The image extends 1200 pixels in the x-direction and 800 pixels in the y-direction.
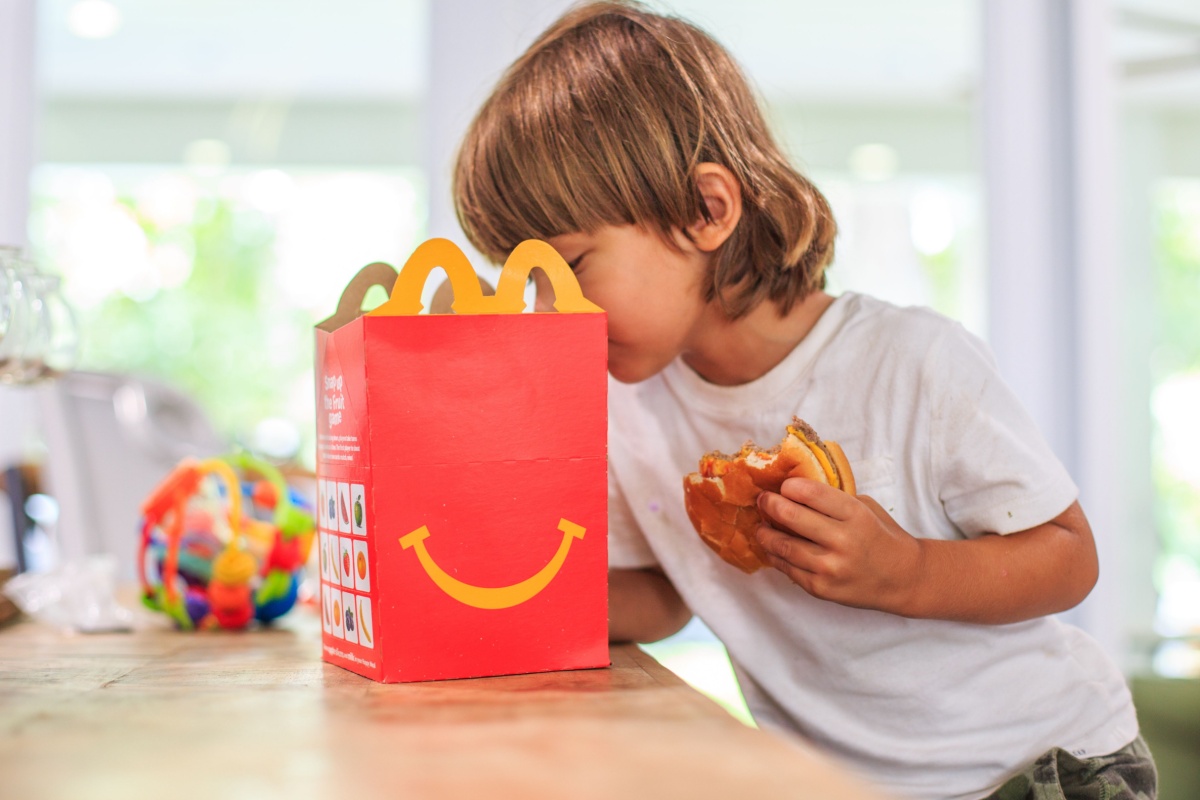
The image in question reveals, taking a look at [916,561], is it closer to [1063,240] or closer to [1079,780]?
[1079,780]

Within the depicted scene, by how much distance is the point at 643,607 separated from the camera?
0.95 m

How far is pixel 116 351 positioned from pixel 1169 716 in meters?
5.41

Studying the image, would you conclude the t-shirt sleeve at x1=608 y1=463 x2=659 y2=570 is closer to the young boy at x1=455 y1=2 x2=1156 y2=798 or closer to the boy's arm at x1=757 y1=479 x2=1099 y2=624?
the young boy at x1=455 y1=2 x2=1156 y2=798

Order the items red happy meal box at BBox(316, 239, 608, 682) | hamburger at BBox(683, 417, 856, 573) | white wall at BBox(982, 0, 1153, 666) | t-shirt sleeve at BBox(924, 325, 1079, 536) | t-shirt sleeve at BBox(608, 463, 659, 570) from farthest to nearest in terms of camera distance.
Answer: white wall at BBox(982, 0, 1153, 666) → t-shirt sleeve at BBox(608, 463, 659, 570) → t-shirt sleeve at BBox(924, 325, 1079, 536) → hamburger at BBox(683, 417, 856, 573) → red happy meal box at BBox(316, 239, 608, 682)

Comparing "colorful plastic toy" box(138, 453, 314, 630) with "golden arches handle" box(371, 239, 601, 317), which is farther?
"colorful plastic toy" box(138, 453, 314, 630)

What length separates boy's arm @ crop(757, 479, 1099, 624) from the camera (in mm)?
689

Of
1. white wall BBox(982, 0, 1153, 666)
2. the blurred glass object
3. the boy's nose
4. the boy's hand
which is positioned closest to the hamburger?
the boy's hand

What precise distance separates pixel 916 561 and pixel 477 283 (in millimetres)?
366

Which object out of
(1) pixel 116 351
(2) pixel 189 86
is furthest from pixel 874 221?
(1) pixel 116 351

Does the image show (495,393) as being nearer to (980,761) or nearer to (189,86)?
(980,761)

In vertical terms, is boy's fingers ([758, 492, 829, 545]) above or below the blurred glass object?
below

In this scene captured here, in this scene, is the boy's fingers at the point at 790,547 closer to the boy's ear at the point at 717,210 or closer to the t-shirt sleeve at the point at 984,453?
the t-shirt sleeve at the point at 984,453

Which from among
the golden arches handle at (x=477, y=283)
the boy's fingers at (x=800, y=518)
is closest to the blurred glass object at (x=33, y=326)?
the golden arches handle at (x=477, y=283)

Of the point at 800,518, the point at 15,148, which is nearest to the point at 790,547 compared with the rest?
the point at 800,518
